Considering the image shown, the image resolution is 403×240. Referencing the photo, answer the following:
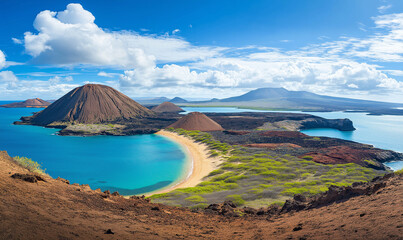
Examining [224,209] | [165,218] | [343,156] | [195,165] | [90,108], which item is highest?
[90,108]

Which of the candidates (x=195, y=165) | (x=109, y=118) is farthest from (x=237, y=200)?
(x=109, y=118)

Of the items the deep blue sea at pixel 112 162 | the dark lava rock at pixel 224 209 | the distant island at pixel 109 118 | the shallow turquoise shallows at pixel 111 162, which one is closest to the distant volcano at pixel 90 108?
the distant island at pixel 109 118

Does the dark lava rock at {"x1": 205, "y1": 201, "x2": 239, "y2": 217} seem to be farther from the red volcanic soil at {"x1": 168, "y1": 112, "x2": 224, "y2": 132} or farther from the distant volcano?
the distant volcano

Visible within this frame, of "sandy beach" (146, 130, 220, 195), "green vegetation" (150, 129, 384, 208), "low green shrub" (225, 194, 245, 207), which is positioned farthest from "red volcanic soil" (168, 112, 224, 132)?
"low green shrub" (225, 194, 245, 207)

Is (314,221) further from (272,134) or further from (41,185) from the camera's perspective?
(272,134)

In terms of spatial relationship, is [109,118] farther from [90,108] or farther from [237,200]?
[237,200]
